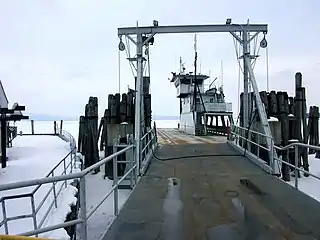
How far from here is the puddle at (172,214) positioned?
5.10 metres

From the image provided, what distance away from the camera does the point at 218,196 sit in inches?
289

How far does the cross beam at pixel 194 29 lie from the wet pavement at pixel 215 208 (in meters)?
4.72

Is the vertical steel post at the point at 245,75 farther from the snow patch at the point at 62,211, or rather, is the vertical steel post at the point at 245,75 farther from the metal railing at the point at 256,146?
the snow patch at the point at 62,211

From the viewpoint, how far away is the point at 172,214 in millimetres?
6121

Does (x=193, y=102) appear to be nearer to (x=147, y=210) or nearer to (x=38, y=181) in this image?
(x=147, y=210)

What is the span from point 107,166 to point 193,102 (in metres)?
19.0

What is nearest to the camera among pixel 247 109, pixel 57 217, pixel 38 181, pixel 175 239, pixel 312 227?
pixel 38 181

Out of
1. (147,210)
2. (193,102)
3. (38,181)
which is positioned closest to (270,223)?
(147,210)

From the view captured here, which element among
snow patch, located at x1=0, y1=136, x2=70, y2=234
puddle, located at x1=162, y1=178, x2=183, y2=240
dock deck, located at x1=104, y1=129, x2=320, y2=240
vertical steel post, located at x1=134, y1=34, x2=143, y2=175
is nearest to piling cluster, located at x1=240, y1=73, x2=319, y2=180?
dock deck, located at x1=104, y1=129, x2=320, y2=240

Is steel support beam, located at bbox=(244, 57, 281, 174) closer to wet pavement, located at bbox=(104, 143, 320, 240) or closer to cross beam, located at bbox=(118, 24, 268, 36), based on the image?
wet pavement, located at bbox=(104, 143, 320, 240)

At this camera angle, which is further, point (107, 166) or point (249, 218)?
point (107, 166)

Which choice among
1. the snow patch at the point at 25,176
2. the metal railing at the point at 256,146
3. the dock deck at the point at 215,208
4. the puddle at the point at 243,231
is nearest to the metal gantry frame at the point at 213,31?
the metal railing at the point at 256,146

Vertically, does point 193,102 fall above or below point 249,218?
above

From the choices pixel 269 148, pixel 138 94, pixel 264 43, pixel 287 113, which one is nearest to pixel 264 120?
pixel 269 148
